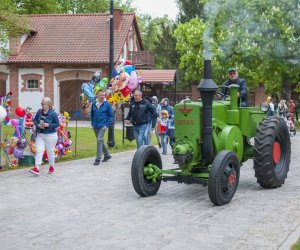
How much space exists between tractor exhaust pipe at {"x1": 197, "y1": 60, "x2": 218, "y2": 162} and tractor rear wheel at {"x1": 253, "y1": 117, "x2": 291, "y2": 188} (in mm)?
850

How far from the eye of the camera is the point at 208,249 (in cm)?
577

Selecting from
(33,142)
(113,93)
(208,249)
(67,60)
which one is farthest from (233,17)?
(67,60)

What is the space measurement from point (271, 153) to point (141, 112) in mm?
3769

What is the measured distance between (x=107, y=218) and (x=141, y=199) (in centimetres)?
135

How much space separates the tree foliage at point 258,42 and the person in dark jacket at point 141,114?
23.8 feet

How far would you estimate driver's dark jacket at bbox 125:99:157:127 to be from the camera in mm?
11977

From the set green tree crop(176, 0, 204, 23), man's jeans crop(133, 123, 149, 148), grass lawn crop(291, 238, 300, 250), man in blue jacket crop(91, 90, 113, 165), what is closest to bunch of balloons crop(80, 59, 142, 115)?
man in blue jacket crop(91, 90, 113, 165)

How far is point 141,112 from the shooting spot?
12.0 metres

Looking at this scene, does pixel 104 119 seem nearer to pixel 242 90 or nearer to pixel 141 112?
pixel 141 112

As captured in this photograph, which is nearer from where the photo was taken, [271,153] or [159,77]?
[271,153]

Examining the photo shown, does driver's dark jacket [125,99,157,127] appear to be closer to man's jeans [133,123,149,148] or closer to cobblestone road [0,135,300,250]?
man's jeans [133,123,149,148]

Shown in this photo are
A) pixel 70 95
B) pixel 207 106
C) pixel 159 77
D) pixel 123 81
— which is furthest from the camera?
pixel 70 95

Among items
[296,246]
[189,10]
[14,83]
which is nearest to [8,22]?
[14,83]

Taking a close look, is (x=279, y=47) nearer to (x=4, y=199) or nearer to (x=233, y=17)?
(x=233, y=17)
